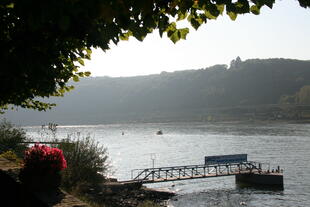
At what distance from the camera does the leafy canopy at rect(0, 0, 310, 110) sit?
11.1 feet

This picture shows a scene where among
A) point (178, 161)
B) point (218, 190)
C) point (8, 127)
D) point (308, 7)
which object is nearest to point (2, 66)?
point (308, 7)

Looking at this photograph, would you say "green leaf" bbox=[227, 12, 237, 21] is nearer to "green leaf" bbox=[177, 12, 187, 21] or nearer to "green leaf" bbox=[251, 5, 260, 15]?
"green leaf" bbox=[251, 5, 260, 15]

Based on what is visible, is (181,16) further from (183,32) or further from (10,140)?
(10,140)

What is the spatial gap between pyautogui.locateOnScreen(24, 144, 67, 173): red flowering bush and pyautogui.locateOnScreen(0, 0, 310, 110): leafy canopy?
6.02 feet

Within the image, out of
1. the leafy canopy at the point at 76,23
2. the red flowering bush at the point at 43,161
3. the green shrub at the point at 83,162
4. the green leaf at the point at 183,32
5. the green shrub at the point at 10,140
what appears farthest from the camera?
the green shrub at the point at 10,140

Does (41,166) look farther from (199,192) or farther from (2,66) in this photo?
(199,192)

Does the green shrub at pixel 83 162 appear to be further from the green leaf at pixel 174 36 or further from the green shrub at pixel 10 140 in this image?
the green leaf at pixel 174 36

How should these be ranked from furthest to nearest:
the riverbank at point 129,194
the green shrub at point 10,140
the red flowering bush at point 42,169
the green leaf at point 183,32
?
the green shrub at point 10,140
the riverbank at point 129,194
the red flowering bush at point 42,169
the green leaf at point 183,32

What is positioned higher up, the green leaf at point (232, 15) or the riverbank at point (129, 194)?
the green leaf at point (232, 15)

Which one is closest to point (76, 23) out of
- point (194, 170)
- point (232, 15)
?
point (232, 15)

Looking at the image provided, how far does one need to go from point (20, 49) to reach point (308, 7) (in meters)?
4.20

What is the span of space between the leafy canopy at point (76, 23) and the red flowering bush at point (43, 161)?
183 centimetres

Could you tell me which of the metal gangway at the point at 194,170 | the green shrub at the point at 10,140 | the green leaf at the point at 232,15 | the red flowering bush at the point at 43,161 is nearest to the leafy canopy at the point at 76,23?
the green leaf at the point at 232,15

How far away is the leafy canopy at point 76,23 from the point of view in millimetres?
3377
